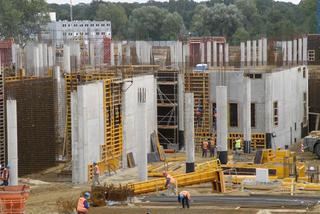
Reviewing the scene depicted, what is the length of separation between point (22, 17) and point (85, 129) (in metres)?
68.8

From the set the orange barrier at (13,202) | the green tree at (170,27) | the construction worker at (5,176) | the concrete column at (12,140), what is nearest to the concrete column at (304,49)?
the concrete column at (12,140)

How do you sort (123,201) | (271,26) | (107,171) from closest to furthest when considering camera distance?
(123,201)
(107,171)
(271,26)

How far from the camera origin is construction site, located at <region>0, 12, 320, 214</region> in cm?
2436

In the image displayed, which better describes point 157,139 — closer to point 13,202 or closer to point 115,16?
point 13,202

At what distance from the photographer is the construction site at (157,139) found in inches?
959

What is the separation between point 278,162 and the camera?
30188 mm

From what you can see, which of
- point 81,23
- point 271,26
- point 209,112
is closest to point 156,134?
point 209,112

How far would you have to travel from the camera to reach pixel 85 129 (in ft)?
91.1

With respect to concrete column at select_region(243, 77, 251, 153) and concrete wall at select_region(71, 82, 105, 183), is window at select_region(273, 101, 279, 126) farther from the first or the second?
concrete wall at select_region(71, 82, 105, 183)

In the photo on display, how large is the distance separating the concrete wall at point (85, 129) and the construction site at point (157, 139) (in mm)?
31

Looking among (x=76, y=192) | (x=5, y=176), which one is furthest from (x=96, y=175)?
(x=5, y=176)

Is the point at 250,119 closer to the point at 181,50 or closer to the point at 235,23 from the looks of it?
the point at 181,50

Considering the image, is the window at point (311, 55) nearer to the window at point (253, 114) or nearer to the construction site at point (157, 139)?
the construction site at point (157, 139)

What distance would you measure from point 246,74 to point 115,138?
8.01 meters
